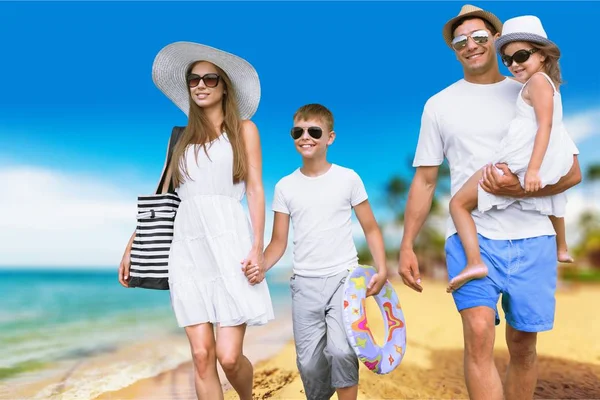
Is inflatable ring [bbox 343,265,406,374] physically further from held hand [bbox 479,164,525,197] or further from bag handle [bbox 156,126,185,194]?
bag handle [bbox 156,126,185,194]

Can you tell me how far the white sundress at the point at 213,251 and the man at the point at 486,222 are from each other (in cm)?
94

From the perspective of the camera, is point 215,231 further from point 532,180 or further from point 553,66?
point 553,66

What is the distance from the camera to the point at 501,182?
3.59 metres

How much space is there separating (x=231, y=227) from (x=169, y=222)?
404 millimetres

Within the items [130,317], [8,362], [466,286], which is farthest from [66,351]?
[466,286]

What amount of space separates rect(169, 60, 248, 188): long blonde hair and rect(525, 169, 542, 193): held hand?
63.2 inches

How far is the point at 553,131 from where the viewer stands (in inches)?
142

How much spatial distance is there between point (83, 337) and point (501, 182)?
616 inches

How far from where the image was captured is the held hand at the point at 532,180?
11.5 feet

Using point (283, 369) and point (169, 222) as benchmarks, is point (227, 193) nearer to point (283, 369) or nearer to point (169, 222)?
point (169, 222)

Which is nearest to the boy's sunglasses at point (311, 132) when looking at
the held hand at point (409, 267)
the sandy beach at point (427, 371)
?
the held hand at point (409, 267)

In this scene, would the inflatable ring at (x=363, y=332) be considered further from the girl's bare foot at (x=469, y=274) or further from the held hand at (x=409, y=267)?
the girl's bare foot at (x=469, y=274)

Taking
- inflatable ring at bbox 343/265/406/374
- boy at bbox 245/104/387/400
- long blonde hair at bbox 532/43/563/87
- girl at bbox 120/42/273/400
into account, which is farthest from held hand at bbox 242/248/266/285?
long blonde hair at bbox 532/43/563/87

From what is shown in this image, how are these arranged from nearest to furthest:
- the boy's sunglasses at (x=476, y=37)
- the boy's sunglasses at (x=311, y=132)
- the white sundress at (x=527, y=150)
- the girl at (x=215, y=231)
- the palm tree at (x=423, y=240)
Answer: the white sundress at (x=527, y=150) < the boy's sunglasses at (x=476, y=37) < the girl at (x=215, y=231) < the boy's sunglasses at (x=311, y=132) < the palm tree at (x=423, y=240)
